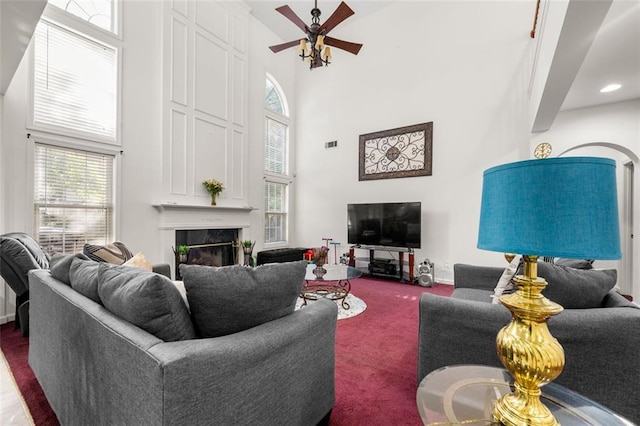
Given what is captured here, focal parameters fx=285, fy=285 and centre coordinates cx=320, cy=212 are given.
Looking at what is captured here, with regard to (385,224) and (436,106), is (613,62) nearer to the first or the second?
(436,106)

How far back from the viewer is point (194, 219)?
4.75 meters

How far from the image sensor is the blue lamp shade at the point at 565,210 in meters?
0.71

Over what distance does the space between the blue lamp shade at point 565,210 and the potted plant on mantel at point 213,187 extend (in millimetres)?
4797

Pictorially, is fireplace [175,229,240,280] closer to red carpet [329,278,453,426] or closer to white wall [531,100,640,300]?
red carpet [329,278,453,426]

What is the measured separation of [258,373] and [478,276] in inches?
95.5

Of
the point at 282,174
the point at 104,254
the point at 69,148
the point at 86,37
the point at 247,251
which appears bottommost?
the point at 247,251

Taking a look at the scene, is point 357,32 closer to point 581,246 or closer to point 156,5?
point 156,5

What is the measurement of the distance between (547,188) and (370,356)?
6.48ft

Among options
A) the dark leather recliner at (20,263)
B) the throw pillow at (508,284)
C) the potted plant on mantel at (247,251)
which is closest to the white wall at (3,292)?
the dark leather recliner at (20,263)

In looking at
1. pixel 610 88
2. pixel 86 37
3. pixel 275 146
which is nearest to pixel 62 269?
pixel 86 37

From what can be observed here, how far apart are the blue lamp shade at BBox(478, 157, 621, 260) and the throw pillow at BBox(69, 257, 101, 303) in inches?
67.9

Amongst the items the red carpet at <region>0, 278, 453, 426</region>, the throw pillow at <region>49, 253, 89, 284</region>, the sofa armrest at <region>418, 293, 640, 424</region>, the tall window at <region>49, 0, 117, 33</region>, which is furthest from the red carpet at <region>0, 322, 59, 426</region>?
the tall window at <region>49, 0, 117, 33</region>

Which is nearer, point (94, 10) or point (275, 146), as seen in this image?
point (94, 10)

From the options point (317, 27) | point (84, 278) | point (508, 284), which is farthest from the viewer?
point (317, 27)
